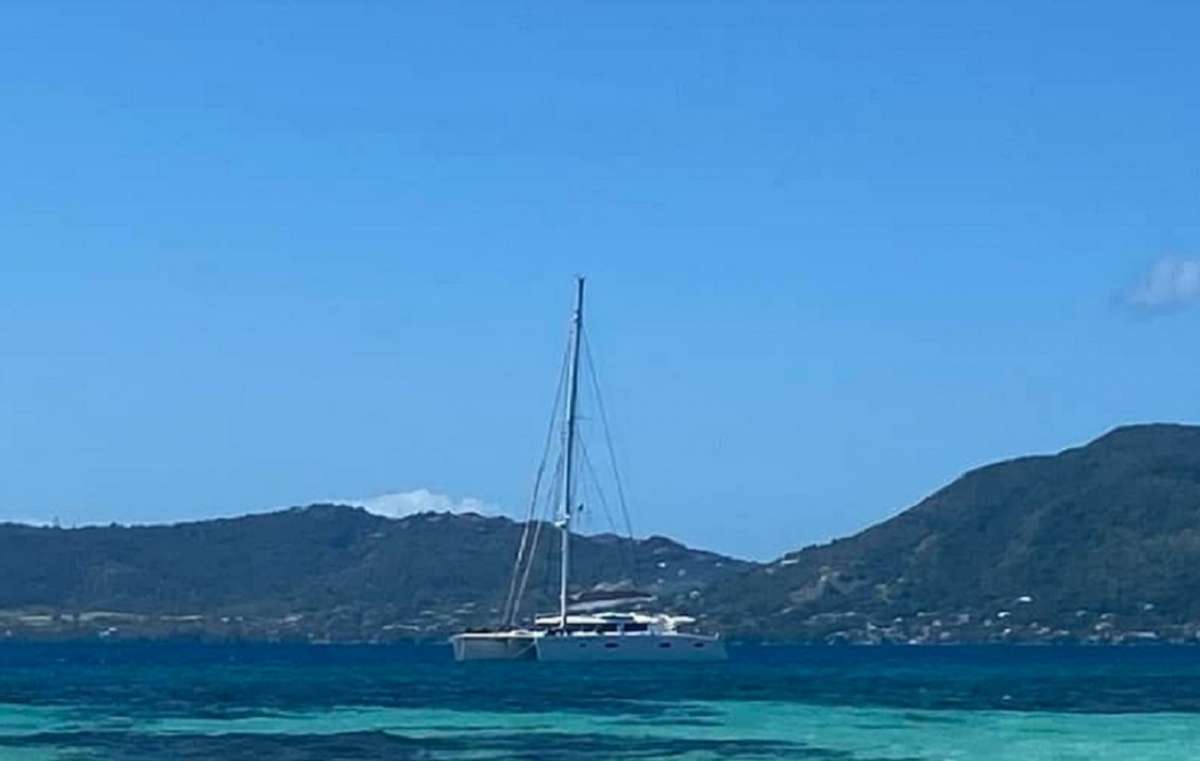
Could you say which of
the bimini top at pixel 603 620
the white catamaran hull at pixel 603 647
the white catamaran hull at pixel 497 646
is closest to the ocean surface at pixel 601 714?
the white catamaran hull at pixel 603 647

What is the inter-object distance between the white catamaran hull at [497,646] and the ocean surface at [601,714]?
1142 mm

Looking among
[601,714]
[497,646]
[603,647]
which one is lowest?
[601,714]

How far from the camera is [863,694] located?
10919 cm

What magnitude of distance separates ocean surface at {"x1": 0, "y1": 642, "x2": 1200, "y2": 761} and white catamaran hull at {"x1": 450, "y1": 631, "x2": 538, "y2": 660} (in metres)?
1.14

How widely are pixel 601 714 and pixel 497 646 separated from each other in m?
63.1

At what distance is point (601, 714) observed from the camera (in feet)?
285

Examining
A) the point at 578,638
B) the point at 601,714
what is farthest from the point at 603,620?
the point at 601,714

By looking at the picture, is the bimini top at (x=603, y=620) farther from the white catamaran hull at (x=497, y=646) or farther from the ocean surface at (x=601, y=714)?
the ocean surface at (x=601, y=714)

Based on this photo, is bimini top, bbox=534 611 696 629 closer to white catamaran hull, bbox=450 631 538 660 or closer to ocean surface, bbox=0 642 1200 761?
white catamaran hull, bbox=450 631 538 660

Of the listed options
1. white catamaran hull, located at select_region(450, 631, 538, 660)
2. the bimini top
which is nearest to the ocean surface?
white catamaran hull, located at select_region(450, 631, 538, 660)

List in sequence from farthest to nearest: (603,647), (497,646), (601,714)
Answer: (497,646) < (603,647) < (601,714)

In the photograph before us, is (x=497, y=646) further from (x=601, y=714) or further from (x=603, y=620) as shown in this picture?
(x=601, y=714)

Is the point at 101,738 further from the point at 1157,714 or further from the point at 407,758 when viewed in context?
the point at 1157,714

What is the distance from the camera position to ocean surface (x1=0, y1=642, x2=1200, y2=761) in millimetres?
68438
